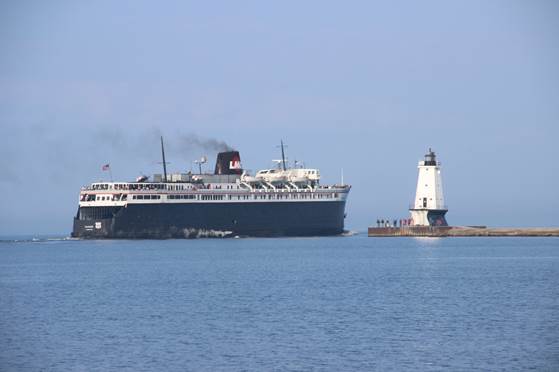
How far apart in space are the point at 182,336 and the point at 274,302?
1023cm

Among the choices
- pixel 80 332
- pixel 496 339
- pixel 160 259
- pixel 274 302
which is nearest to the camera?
pixel 496 339

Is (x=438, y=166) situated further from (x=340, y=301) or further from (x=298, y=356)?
(x=298, y=356)

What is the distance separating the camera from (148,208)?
104m

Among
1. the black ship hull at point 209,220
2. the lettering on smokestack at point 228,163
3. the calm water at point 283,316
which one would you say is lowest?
the calm water at point 283,316

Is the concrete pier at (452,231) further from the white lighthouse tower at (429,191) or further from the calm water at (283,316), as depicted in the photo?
the calm water at (283,316)

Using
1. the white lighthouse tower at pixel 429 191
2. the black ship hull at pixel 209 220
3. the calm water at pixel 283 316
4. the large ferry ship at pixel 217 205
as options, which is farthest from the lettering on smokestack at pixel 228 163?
the calm water at pixel 283 316

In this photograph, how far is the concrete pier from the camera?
11369 centimetres

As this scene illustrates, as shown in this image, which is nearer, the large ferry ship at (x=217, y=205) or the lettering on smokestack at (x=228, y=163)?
the large ferry ship at (x=217, y=205)

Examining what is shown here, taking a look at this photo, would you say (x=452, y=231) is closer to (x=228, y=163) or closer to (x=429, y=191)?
(x=429, y=191)

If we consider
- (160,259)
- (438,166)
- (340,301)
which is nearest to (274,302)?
(340,301)

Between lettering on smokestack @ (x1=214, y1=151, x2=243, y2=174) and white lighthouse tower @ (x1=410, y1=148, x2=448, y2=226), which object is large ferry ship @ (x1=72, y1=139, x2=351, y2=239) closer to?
lettering on smokestack @ (x1=214, y1=151, x2=243, y2=174)

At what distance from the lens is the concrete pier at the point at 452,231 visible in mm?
113688

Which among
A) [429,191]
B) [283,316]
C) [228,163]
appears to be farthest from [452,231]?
[283,316]

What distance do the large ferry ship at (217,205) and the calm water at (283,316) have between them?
2936 centimetres
